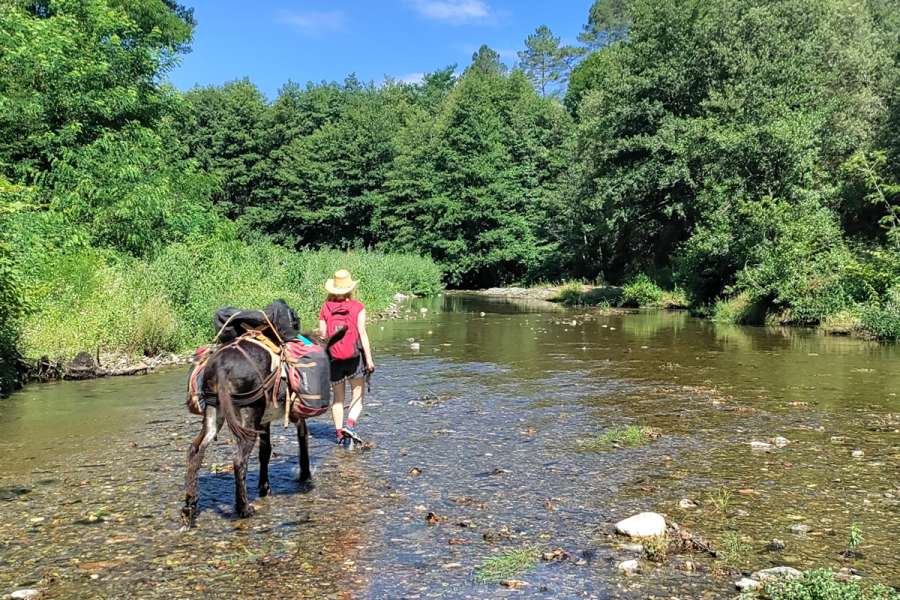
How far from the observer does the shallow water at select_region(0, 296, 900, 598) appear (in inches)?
204

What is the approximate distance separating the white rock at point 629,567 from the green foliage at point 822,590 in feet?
3.08

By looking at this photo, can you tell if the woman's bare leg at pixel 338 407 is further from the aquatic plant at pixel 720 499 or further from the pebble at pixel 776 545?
the pebble at pixel 776 545

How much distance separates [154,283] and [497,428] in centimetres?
1187

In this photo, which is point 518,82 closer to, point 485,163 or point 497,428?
point 485,163

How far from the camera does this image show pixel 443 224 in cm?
6369

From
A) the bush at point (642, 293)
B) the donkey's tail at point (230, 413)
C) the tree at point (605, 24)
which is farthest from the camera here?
the tree at point (605, 24)

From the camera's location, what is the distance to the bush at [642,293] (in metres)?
38.2

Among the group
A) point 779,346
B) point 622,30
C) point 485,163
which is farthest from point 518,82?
point 779,346

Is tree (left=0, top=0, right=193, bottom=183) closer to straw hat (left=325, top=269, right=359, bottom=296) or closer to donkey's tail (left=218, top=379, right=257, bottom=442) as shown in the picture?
straw hat (left=325, top=269, right=359, bottom=296)

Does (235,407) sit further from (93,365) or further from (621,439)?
(93,365)

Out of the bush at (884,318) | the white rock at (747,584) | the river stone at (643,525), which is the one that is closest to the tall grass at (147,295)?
the river stone at (643,525)

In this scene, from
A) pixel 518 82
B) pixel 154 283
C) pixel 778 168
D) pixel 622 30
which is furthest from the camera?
pixel 622 30

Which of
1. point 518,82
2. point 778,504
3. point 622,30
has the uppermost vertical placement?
point 622,30

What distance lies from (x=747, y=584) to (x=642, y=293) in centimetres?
3520
